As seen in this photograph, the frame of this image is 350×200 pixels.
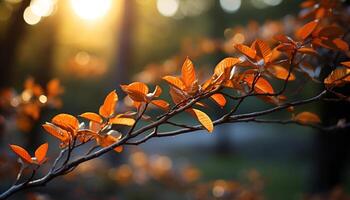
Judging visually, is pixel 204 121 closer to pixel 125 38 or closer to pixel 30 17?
pixel 30 17

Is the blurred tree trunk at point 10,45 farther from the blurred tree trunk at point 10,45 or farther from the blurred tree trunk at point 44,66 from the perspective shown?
the blurred tree trunk at point 44,66

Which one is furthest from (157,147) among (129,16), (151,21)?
(129,16)

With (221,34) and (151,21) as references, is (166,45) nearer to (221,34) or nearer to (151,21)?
(221,34)

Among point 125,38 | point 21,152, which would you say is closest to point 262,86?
point 21,152

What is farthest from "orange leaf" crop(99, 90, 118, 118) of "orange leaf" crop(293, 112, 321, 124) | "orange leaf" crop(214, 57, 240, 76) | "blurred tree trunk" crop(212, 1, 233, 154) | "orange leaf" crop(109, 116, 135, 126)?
"blurred tree trunk" crop(212, 1, 233, 154)

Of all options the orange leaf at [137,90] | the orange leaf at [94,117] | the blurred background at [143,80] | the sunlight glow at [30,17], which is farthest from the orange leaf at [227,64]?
the sunlight glow at [30,17]
